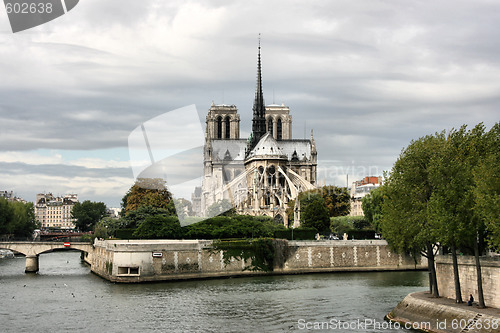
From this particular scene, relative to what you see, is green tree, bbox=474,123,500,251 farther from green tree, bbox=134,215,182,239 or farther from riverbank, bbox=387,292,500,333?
green tree, bbox=134,215,182,239

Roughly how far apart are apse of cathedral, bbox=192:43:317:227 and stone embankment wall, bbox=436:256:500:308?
A: 53.1 meters

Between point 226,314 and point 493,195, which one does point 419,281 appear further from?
point 493,195

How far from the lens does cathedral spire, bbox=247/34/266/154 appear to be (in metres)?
126

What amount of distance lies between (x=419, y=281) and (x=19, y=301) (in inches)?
1074

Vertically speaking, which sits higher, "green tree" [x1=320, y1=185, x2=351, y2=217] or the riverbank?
"green tree" [x1=320, y1=185, x2=351, y2=217]

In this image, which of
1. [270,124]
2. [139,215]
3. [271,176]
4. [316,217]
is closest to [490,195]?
[316,217]

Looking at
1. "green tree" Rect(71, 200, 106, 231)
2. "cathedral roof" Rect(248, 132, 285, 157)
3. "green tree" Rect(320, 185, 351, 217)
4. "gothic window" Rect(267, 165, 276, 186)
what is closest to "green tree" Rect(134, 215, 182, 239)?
"green tree" Rect(320, 185, 351, 217)

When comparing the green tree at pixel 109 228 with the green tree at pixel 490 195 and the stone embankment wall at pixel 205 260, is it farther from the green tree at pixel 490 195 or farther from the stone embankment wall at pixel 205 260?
the green tree at pixel 490 195

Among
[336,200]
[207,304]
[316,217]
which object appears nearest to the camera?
[207,304]

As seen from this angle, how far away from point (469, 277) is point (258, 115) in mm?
96136

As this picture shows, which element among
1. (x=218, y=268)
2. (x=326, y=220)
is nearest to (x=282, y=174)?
(x=326, y=220)

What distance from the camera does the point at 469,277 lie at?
32.6 m

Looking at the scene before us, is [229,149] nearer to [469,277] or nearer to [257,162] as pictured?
[257,162]

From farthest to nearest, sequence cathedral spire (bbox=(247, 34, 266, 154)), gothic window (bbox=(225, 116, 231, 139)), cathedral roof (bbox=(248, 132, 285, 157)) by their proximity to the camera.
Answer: gothic window (bbox=(225, 116, 231, 139)) < cathedral spire (bbox=(247, 34, 266, 154)) < cathedral roof (bbox=(248, 132, 285, 157))
